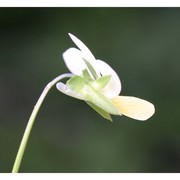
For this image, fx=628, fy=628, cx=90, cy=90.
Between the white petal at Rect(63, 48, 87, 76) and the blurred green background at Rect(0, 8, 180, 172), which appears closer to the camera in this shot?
the white petal at Rect(63, 48, 87, 76)

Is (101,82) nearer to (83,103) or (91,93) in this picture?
(91,93)

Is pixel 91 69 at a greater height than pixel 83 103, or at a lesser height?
greater

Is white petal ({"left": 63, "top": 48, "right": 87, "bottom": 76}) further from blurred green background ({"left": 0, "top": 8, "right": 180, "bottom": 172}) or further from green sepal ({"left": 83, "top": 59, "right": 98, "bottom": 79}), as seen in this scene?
blurred green background ({"left": 0, "top": 8, "right": 180, "bottom": 172})

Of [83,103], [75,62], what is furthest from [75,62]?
[83,103]

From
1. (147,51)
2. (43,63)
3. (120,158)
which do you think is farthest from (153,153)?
(43,63)

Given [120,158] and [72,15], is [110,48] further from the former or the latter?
[120,158]

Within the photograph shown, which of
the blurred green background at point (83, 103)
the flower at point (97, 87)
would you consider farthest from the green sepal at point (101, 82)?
the blurred green background at point (83, 103)

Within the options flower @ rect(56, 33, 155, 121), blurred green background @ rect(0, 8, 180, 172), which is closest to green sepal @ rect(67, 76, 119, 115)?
flower @ rect(56, 33, 155, 121)

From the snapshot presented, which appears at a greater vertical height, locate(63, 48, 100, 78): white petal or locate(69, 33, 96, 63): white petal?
locate(69, 33, 96, 63): white petal

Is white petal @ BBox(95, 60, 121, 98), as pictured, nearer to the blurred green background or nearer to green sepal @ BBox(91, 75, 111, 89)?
green sepal @ BBox(91, 75, 111, 89)
